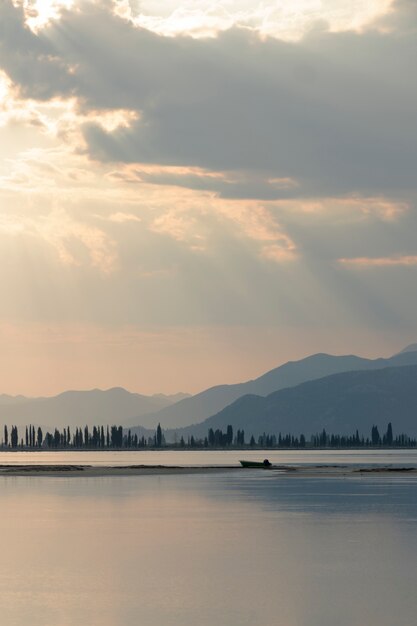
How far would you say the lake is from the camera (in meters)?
46.0

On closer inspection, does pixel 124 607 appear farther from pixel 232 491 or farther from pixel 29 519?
pixel 232 491

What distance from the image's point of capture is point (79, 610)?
46469 millimetres

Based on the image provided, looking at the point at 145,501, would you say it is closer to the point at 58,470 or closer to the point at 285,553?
the point at 285,553

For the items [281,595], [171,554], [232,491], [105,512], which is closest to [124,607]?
[281,595]

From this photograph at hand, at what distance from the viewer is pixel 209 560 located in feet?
202

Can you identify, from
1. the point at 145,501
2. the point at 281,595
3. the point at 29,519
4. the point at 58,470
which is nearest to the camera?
the point at 281,595

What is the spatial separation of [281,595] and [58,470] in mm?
146069

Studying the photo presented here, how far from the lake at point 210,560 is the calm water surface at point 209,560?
81 millimetres

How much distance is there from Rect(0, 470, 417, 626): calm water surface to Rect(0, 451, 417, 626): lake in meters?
0.08

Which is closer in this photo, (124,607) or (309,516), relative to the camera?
(124,607)

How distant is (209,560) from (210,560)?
5cm

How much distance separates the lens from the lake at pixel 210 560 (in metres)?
46.0

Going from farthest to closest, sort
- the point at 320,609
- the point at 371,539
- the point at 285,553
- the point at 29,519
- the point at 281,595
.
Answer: the point at 29,519 → the point at 371,539 → the point at 285,553 → the point at 281,595 → the point at 320,609

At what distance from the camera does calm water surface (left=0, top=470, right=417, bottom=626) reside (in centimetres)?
4603
